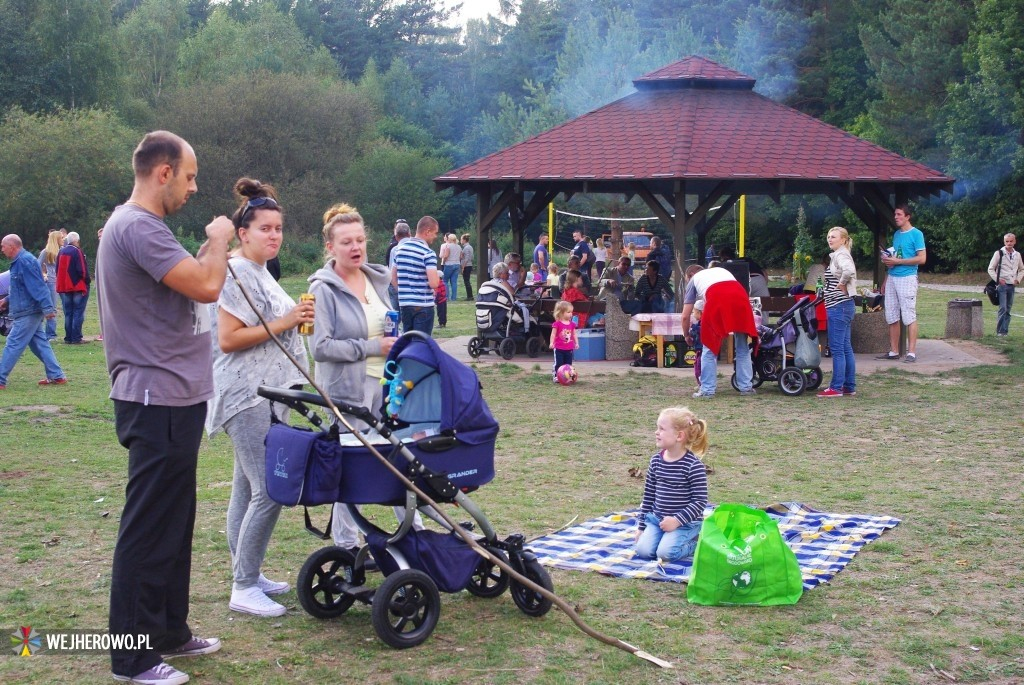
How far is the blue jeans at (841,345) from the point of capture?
11406 millimetres

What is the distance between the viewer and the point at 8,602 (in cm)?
522

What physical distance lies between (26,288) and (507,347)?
6095 mm

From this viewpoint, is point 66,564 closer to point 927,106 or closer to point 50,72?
point 927,106

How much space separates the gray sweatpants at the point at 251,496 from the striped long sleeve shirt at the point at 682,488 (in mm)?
2057

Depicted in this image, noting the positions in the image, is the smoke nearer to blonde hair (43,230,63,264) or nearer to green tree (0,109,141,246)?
green tree (0,109,141,246)

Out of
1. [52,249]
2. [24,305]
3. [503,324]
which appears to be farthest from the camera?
[52,249]

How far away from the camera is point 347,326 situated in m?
5.36

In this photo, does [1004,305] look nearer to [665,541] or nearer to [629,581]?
[665,541]

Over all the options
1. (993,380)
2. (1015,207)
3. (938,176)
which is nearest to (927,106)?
(1015,207)

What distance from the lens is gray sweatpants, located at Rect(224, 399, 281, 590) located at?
492 cm

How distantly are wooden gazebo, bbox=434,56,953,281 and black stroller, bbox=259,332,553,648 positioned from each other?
10.0 metres

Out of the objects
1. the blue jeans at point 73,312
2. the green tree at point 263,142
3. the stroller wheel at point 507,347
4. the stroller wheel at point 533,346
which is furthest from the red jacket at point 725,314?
→ the green tree at point 263,142

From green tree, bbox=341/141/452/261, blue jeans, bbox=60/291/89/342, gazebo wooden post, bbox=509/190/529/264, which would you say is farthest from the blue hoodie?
green tree, bbox=341/141/452/261

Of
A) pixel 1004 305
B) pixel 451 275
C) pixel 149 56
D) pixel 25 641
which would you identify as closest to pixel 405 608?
pixel 25 641
